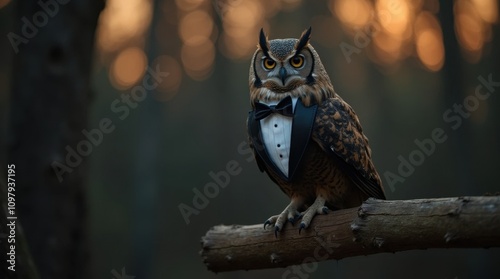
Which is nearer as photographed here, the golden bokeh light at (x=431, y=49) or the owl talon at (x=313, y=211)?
the owl talon at (x=313, y=211)

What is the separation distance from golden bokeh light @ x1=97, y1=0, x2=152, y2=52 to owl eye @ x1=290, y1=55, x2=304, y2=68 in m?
4.68

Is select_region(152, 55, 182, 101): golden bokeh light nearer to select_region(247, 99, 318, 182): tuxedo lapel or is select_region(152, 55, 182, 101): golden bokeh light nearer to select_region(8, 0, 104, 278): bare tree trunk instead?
select_region(8, 0, 104, 278): bare tree trunk

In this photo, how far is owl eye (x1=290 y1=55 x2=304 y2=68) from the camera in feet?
6.19

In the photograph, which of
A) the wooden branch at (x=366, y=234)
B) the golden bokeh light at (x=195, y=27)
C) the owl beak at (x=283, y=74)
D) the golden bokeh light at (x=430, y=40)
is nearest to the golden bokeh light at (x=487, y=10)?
the golden bokeh light at (x=430, y=40)

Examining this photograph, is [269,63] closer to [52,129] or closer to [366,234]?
[366,234]

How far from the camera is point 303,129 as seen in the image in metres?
1.81

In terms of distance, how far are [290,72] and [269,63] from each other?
9 cm

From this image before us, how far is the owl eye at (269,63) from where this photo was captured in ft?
6.23

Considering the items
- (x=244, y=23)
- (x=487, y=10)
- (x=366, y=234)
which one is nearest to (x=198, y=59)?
(x=244, y=23)

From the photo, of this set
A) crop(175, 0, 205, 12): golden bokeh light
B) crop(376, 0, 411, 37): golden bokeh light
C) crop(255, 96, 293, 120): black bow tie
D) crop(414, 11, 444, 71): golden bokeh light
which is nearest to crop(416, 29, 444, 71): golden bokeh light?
crop(414, 11, 444, 71): golden bokeh light

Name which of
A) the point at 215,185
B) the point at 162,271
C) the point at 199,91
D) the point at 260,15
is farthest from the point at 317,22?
the point at 162,271

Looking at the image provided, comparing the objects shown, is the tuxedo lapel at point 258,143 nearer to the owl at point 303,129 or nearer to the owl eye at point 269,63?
the owl at point 303,129

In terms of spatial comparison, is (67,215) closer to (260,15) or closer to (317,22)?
(260,15)

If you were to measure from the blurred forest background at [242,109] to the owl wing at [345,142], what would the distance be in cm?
309
